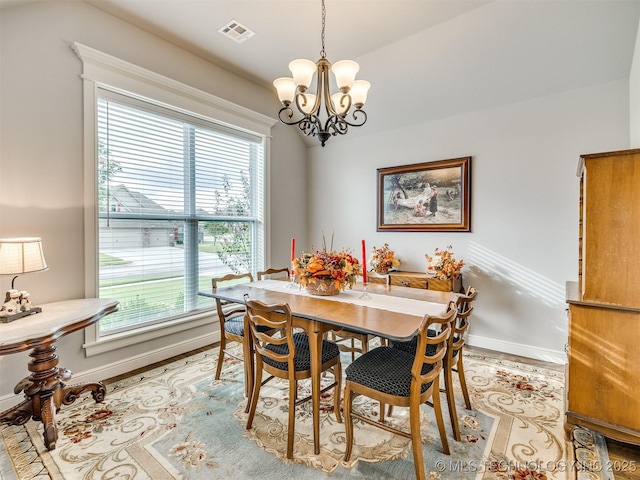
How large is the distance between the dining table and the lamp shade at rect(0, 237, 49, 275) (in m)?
1.05

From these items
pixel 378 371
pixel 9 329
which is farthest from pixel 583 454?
pixel 9 329

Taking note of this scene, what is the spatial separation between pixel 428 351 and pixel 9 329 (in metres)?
2.50

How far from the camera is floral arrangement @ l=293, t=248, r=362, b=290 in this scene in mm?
2279

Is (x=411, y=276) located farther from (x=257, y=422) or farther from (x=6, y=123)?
(x=6, y=123)

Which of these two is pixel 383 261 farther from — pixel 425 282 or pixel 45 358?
pixel 45 358

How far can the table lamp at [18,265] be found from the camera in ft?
6.26

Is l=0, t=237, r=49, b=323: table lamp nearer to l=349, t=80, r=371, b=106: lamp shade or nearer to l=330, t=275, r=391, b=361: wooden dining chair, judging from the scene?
l=330, t=275, r=391, b=361: wooden dining chair

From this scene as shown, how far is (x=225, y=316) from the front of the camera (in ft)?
8.95

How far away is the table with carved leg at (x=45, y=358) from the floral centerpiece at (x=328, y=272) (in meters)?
1.46

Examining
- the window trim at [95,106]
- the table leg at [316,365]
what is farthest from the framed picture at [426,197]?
the table leg at [316,365]

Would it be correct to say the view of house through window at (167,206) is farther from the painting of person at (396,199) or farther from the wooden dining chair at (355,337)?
the painting of person at (396,199)

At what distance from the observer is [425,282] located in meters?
3.42

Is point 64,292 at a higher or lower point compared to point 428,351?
higher

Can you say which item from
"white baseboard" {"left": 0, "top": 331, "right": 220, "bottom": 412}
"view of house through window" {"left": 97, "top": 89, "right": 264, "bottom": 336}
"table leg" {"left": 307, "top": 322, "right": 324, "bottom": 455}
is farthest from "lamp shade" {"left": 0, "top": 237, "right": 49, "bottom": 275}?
"table leg" {"left": 307, "top": 322, "right": 324, "bottom": 455}
